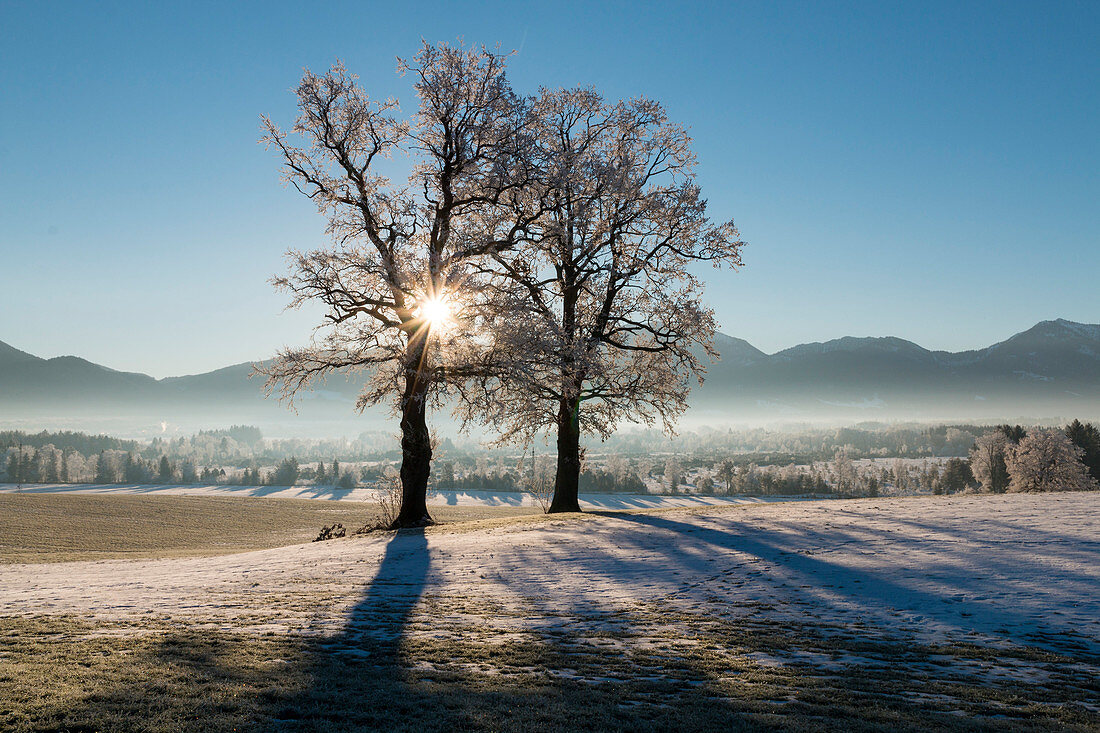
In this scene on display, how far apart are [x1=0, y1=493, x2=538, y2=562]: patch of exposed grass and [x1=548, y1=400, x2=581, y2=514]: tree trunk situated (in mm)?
6947

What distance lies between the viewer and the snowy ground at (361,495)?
106 metres

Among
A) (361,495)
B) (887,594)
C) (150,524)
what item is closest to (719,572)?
(887,594)

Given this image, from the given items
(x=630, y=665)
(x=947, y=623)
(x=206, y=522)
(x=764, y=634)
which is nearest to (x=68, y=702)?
(x=630, y=665)

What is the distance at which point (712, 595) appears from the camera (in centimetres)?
1257

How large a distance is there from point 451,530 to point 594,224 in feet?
50.3

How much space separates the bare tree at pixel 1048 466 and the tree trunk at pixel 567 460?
46191 mm

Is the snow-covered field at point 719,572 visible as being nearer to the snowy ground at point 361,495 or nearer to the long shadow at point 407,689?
the long shadow at point 407,689

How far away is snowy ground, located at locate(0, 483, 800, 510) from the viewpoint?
106 m

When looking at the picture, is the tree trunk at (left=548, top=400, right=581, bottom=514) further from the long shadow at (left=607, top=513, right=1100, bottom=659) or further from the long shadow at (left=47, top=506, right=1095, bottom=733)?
the long shadow at (left=47, top=506, right=1095, bottom=733)

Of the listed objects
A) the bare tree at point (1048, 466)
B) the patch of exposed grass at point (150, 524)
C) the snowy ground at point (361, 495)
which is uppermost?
the bare tree at point (1048, 466)

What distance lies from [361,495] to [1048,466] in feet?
370

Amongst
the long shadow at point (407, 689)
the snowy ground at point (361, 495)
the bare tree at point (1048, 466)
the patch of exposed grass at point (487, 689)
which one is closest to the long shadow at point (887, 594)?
the patch of exposed grass at point (487, 689)

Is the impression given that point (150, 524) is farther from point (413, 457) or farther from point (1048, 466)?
point (1048, 466)

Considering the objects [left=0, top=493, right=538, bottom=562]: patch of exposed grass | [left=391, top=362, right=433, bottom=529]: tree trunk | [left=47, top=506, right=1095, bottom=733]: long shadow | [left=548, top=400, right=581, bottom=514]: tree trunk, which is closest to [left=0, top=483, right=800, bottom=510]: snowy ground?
[left=0, top=493, right=538, bottom=562]: patch of exposed grass
